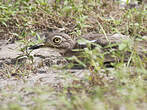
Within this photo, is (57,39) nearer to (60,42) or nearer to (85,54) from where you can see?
(60,42)

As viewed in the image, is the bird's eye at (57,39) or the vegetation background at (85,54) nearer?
the vegetation background at (85,54)

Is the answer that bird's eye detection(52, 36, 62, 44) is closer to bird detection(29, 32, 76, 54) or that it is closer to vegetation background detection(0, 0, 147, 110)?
bird detection(29, 32, 76, 54)

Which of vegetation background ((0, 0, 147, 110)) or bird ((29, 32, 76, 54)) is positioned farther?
bird ((29, 32, 76, 54))

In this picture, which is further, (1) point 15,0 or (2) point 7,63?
(1) point 15,0

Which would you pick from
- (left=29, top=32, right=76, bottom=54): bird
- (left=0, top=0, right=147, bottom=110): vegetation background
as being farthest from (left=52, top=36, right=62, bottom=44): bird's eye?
(left=0, top=0, right=147, bottom=110): vegetation background

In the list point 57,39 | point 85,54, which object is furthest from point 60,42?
point 85,54

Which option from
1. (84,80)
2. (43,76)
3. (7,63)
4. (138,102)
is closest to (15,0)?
(7,63)

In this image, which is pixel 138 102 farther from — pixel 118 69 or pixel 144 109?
pixel 118 69

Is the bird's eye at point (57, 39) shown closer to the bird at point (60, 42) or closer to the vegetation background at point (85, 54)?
the bird at point (60, 42)

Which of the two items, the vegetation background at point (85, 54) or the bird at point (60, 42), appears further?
the bird at point (60, 42)

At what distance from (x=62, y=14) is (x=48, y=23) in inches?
12.7

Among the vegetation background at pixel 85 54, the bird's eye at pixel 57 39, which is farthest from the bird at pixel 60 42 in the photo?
the vegetation background at pixel 85 54

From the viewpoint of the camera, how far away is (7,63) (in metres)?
3.96

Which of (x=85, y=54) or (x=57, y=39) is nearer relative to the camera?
(x=85, y=54)
